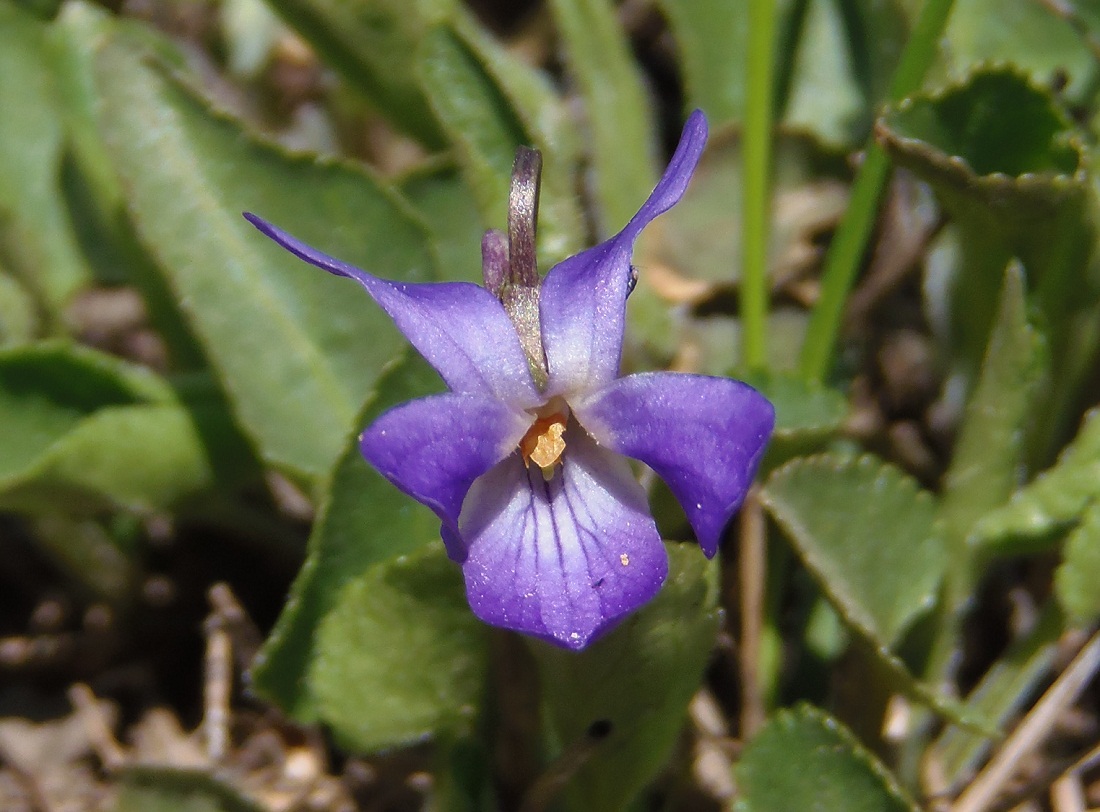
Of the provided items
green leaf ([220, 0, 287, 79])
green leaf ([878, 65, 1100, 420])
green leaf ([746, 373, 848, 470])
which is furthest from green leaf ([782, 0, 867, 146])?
green leaf ([220, 0, 287, 79])

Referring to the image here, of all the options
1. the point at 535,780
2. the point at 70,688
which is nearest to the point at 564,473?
the point at 535,780

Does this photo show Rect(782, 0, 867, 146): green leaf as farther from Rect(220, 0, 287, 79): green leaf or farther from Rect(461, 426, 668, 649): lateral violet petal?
Rect(461, 426, 668, 649): lateral violet petal

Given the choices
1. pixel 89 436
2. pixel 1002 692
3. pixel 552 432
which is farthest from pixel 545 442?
pixel 1002 692

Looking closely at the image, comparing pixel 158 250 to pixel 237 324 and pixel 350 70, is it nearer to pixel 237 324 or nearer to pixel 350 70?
pixel 237 324

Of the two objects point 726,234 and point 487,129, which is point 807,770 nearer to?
point 487,129

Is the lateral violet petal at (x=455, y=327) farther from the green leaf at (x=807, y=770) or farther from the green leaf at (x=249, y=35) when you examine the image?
the green leaf at (x=249, y=35)
